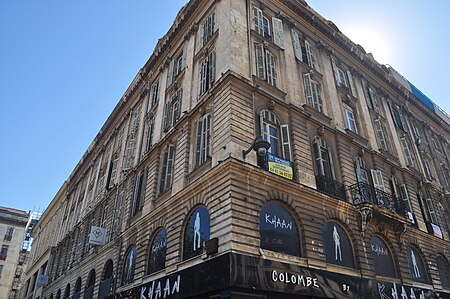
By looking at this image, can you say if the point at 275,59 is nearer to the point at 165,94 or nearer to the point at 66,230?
the point at 165,94

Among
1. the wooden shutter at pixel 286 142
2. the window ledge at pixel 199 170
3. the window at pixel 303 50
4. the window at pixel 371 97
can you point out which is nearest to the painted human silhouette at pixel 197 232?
the window ledge at pixel 199 170

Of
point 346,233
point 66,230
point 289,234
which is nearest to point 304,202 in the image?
point 289,234

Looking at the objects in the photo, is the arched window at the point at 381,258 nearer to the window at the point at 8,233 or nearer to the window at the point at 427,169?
the window at the point at 427,169

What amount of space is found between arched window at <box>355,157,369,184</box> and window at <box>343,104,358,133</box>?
6.63 feet

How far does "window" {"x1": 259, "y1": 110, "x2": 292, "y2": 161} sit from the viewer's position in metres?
13.3

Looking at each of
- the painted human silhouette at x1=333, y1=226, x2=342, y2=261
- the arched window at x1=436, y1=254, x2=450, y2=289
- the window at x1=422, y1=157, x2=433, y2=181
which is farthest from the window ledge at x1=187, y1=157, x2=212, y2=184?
the window at x1=422, y1=157, x2=433, y2=181

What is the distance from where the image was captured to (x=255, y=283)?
30.8 feet

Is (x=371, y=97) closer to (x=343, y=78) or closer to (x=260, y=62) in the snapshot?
(x=343, y=78)

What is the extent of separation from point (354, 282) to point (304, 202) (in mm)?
3264

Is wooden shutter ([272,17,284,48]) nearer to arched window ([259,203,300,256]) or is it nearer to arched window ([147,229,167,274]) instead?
arched window ([259,203,300,256])

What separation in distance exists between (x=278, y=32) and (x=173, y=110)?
683cm

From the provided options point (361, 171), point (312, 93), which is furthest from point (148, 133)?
point (361, 171)

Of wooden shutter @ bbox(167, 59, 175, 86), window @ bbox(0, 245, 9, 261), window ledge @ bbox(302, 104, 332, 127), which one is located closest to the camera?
window ledge @ bbox(302, 104, 332, 127)

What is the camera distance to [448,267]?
1841 centimetres
